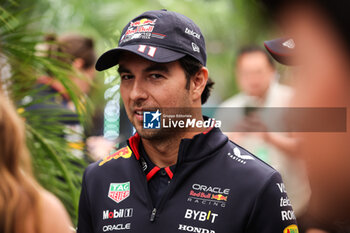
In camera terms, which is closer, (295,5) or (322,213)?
(295,5)

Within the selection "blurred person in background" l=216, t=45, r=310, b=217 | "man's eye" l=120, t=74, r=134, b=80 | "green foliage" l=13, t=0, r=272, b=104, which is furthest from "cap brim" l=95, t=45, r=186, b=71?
"green foliage" l=13, t=0, r=272, b=104

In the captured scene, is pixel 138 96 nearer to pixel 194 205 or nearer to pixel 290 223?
pixel 194 205

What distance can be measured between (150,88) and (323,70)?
1304 mm

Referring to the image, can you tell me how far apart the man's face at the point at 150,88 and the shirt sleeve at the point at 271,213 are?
1.76 ft

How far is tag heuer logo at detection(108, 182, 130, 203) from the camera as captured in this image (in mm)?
2275

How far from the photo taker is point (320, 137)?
1065 millimetres

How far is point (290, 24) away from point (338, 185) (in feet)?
1.18

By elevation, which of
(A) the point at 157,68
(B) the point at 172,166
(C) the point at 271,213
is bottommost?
(C) the point at 271,213

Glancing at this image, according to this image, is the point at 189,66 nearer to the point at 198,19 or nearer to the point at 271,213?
the point at 271,213

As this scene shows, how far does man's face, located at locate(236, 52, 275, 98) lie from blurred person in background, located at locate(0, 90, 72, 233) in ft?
9.63

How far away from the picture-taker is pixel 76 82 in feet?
14.7

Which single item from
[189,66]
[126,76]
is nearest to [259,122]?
[189,66]

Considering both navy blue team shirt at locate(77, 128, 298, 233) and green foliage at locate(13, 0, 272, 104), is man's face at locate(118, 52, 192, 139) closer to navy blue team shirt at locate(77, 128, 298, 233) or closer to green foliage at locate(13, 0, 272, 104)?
navy blue team shirt at locate(77, 128, 298, 233)

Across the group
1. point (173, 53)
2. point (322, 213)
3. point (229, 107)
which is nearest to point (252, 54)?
point (229, 107)
